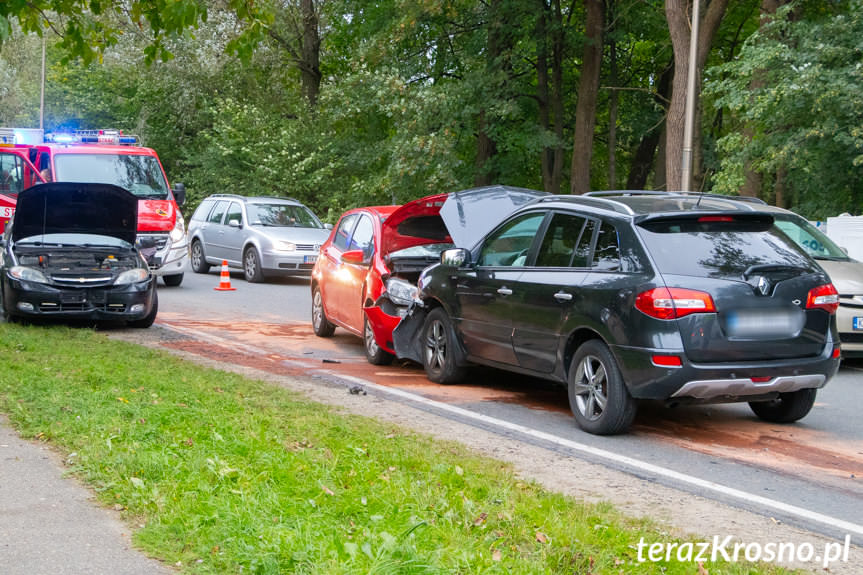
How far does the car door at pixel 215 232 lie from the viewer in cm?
2230

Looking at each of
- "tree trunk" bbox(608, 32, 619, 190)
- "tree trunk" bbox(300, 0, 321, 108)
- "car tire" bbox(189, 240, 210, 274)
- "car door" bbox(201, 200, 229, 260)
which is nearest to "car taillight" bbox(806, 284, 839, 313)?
"car door" bbox(201, 200, 229, 260)

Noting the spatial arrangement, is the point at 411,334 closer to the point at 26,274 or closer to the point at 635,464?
the point at 635,464

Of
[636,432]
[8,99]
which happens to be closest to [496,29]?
[636,432]

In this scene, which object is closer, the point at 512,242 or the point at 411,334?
the point at 512,242

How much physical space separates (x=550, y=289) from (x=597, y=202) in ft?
2.58

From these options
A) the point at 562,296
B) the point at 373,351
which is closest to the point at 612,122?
the point at 373,351

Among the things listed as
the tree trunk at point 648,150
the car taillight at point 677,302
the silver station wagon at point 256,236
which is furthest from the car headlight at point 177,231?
the tree trunk at point 648,150

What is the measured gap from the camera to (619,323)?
683 centimetres

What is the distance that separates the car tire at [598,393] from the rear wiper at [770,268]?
112 cm

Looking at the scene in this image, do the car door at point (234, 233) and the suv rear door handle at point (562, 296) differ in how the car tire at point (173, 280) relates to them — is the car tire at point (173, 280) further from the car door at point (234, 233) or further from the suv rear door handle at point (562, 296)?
the suv rear door handle at point (562, 296)

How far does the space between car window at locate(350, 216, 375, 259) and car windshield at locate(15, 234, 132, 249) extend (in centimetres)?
348

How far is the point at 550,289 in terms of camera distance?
7594 mm

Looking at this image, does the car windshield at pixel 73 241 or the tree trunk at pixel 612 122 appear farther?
the tree trunk at pixel 612 122

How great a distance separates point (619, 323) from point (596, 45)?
20121 millimetres
